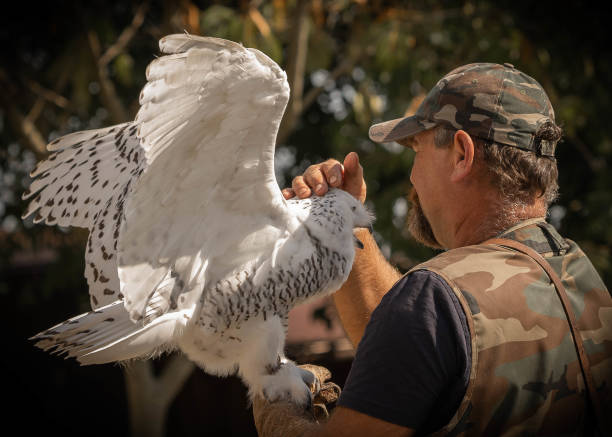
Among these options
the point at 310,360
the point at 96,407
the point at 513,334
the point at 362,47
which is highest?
the point at 362,47

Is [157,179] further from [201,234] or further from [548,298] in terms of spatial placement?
[548,298]

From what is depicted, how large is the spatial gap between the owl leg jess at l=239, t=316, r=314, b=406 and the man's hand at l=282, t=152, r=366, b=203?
0.60 m

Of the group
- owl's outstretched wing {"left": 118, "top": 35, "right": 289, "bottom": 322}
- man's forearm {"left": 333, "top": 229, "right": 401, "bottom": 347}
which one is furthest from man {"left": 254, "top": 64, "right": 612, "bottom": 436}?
man's forearm {"left": 333, "top": 229, "right": 401, "bottom": 347}

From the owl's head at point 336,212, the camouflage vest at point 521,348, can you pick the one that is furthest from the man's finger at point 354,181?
the camouflage vest at point 521,348

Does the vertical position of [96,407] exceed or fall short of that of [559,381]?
it falls short

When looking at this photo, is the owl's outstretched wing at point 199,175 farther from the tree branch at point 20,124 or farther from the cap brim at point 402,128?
the tree branch at point 20,124

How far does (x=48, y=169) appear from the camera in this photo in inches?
115

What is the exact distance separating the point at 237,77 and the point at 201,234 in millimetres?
659

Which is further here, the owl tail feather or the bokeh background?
the bokeh background

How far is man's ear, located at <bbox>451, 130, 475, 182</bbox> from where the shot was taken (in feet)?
5.98

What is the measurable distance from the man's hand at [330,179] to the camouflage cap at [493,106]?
800 mm

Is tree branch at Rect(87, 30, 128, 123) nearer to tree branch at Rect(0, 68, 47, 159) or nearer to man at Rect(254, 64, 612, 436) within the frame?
tree branch at Rect(0, 68, 47, 159)

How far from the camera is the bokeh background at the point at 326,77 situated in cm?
667

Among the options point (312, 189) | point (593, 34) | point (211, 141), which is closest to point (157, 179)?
point (211, 141)
